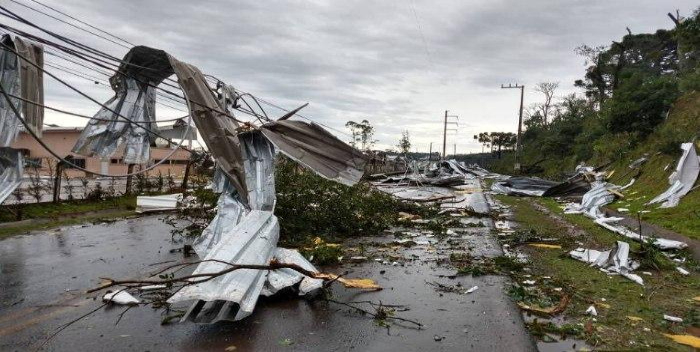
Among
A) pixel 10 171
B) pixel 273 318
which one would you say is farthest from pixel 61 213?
pixel 273 318

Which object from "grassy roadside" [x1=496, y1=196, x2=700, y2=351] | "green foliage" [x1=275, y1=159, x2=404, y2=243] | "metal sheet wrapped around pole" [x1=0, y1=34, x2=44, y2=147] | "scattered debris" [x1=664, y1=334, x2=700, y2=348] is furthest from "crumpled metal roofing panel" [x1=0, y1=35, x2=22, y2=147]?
"scattered debris" [x1=664, y1=334, x2=700, y2=348]

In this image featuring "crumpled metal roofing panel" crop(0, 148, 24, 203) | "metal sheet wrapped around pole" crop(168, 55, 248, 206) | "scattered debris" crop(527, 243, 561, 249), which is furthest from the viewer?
"crumpled metal roofing panel" crop(0, 148, 24, 203)

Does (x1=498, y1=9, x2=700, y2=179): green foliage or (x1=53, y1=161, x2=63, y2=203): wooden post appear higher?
(x1=498, y1=9, x2=700, y2=179): green foliage

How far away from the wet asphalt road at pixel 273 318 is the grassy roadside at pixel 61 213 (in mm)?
3748

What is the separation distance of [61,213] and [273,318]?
34.4 ft

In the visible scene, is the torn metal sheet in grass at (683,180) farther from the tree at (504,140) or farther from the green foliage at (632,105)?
the tree at (504,140)

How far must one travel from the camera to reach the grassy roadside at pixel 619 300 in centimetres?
435

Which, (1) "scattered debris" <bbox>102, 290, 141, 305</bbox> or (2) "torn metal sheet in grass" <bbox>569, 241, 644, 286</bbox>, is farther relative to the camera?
(2) "torn metal sheet in grass" <bbox>569, 241, 644, 286</bbox>

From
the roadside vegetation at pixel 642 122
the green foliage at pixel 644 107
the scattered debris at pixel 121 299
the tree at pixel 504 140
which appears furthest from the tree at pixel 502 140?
the scattered debris at pixel 121 299

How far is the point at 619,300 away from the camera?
5508 millimetres

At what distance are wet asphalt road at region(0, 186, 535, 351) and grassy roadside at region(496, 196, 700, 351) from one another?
653mm

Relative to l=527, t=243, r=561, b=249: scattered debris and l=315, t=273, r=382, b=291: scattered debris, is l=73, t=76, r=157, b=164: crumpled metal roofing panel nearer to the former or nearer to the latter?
l=315, t=273, r=382, b=291: scattered debris

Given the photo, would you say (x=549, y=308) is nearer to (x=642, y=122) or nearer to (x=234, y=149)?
(x=234, y=149)

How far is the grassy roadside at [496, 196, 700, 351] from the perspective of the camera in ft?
14.3
